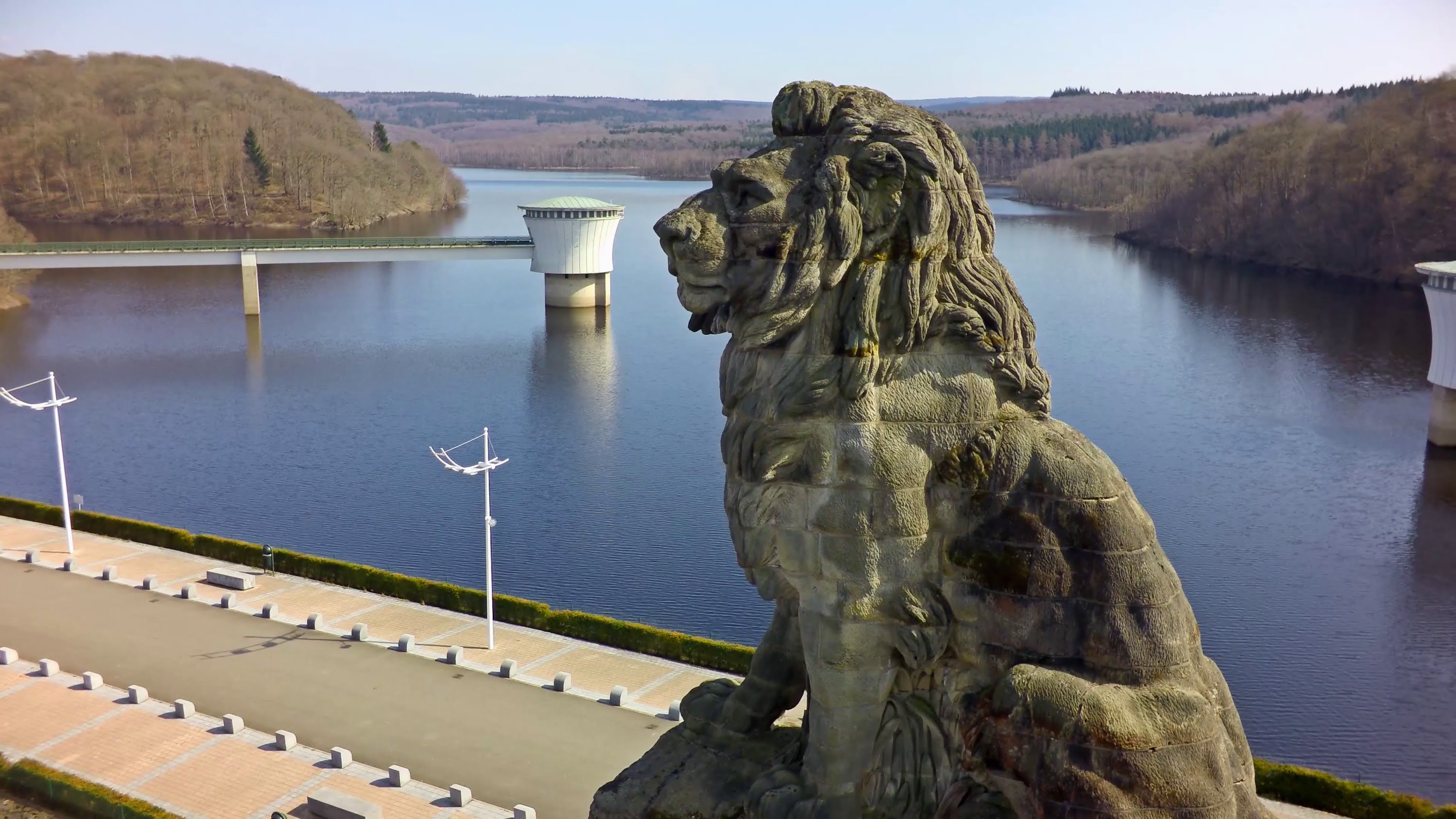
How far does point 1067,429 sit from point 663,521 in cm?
2022

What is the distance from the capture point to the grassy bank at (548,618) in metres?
13.6

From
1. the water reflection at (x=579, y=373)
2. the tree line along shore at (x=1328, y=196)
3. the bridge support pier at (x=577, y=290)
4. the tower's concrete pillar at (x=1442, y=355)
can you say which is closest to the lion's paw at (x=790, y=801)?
the water reflection at (x=579, y=373)

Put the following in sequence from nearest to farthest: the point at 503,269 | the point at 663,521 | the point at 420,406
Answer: the point at 663,521 → the point at 420,406 → the point at 503,269

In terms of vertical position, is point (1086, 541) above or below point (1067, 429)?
below

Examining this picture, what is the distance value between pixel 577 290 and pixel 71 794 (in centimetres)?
4335

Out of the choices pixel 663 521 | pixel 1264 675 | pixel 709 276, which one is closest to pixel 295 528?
pixel 663 521

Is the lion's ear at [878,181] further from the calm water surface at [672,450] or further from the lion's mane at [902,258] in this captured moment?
the calm water surface at [672,450]

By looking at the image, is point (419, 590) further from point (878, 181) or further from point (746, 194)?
point (878, 181)

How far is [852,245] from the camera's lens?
6527 mm

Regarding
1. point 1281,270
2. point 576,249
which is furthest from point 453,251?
point 1281,270

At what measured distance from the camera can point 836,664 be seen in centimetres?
680

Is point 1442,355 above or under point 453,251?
under

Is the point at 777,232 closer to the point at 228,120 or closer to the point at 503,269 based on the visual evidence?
the point at 503,269

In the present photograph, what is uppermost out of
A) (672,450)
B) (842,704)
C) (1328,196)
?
(1328,196)
